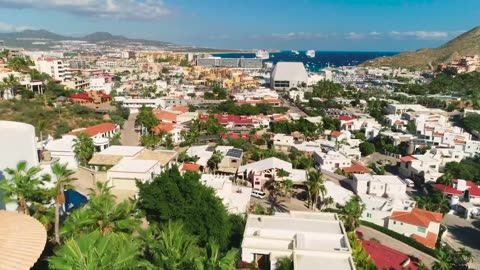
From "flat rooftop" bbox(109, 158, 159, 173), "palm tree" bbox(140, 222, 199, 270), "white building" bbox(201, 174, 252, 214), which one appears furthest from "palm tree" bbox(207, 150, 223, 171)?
"palm tree" bbox(140, 222, 199, 270)

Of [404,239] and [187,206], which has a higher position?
[187,206]

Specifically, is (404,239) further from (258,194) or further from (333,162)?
(333,162)

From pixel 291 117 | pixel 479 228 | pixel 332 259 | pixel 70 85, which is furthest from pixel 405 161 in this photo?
pixel 70 85

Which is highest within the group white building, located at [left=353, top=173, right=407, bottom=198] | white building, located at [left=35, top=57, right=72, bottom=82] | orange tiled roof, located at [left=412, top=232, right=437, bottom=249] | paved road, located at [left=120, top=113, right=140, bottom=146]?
white building, located at [left=35, top=57, right=72, bottom=82]

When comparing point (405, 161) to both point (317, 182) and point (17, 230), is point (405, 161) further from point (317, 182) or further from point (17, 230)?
point (17, 230)

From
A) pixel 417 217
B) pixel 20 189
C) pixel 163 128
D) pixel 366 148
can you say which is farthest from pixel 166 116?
pixel 20 189

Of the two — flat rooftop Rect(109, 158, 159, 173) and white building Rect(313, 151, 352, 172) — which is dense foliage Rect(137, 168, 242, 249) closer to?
flat rooftop Rect(109, 158, 159, 173)
